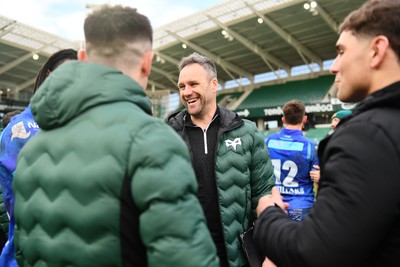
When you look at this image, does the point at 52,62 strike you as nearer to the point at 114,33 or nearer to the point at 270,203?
the point at 114,33

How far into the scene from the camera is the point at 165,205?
91 cm

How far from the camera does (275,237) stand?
1.07m

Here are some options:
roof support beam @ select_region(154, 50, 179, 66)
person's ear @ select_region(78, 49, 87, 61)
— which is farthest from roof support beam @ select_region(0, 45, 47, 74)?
person's ear @ select_region(78, 49, 87, 61)

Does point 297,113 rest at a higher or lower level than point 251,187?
higher

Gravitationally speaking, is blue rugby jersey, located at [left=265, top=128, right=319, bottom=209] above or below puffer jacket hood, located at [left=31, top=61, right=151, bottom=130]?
below

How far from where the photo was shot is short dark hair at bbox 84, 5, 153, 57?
109 centimetres

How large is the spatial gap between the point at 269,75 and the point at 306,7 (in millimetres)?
10602

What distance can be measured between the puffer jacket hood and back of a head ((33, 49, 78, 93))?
1.05 meters

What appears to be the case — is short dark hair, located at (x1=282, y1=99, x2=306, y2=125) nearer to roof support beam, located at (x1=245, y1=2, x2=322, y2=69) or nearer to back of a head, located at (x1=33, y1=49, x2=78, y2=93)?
back of a head, located at (x1=33, y1=49, x2=78, y2=93)

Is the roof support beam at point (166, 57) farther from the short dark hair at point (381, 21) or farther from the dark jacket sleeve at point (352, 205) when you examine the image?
the dark jacket sleeve at point (352, 205)

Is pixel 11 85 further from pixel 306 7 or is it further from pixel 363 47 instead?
pixel 363 47

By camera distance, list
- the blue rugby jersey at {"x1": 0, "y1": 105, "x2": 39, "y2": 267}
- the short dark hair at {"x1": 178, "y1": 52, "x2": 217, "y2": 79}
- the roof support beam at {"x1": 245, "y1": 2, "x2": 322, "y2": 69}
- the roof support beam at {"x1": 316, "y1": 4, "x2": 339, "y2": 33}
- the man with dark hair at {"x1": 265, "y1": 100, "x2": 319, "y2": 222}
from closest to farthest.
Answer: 1. the blue rugby jersey at {"x1": 0, "y1": 105, "x2": 39, "y2": 267}
2. the short dark hair at {"x1": 178, "y1": 52, "x2": 217, "y2": 79}
3. the man with dark hair at {"x1": 265, "y1": 100, "x2": 319, "y2": 222}
4. the roof support beam at {"x1": 316, "y1": 4, "x2": 339, "y2": 33}
5. the roof support beam at {"x1": 245, "y1": 2, "x2": 322, "y2": 69}

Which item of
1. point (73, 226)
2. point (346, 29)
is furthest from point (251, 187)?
point (73, 226)

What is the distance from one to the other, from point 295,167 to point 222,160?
1.91 m
